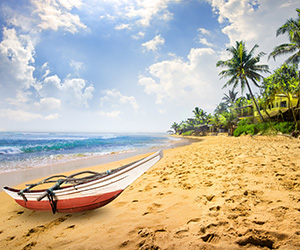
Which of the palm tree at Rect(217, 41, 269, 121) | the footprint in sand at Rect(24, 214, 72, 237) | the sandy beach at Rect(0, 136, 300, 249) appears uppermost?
the palm tree at Rect(217, 41, 269, 121)

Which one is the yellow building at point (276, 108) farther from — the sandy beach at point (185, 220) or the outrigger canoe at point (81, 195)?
the outrigger canoe at point (81, 195)

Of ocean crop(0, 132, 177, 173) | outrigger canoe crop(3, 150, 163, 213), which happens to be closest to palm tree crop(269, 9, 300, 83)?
ocean crop(0, 132, 177, 173)

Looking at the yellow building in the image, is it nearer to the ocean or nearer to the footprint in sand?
the ocean

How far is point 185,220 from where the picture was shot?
222 centimetres

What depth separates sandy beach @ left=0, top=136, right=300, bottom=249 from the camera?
1745 mm

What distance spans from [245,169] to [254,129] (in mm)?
17212

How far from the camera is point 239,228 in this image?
6.08 ft

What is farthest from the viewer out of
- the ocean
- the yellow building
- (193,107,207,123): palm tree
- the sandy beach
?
(193,107,207,123): palm tree

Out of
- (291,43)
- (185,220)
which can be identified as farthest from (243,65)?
(185,220)

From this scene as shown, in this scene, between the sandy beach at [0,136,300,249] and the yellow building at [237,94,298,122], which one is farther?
the yellow building at [237,94,298,122]

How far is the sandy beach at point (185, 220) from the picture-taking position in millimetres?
1745

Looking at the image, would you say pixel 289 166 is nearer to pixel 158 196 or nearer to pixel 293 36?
pixel 158 196

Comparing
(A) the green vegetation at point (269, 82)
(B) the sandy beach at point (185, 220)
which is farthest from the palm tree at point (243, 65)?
(B) the sandy beach at point (185, 220)

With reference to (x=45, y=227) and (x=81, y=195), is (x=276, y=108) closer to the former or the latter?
(x=81, y=195)
